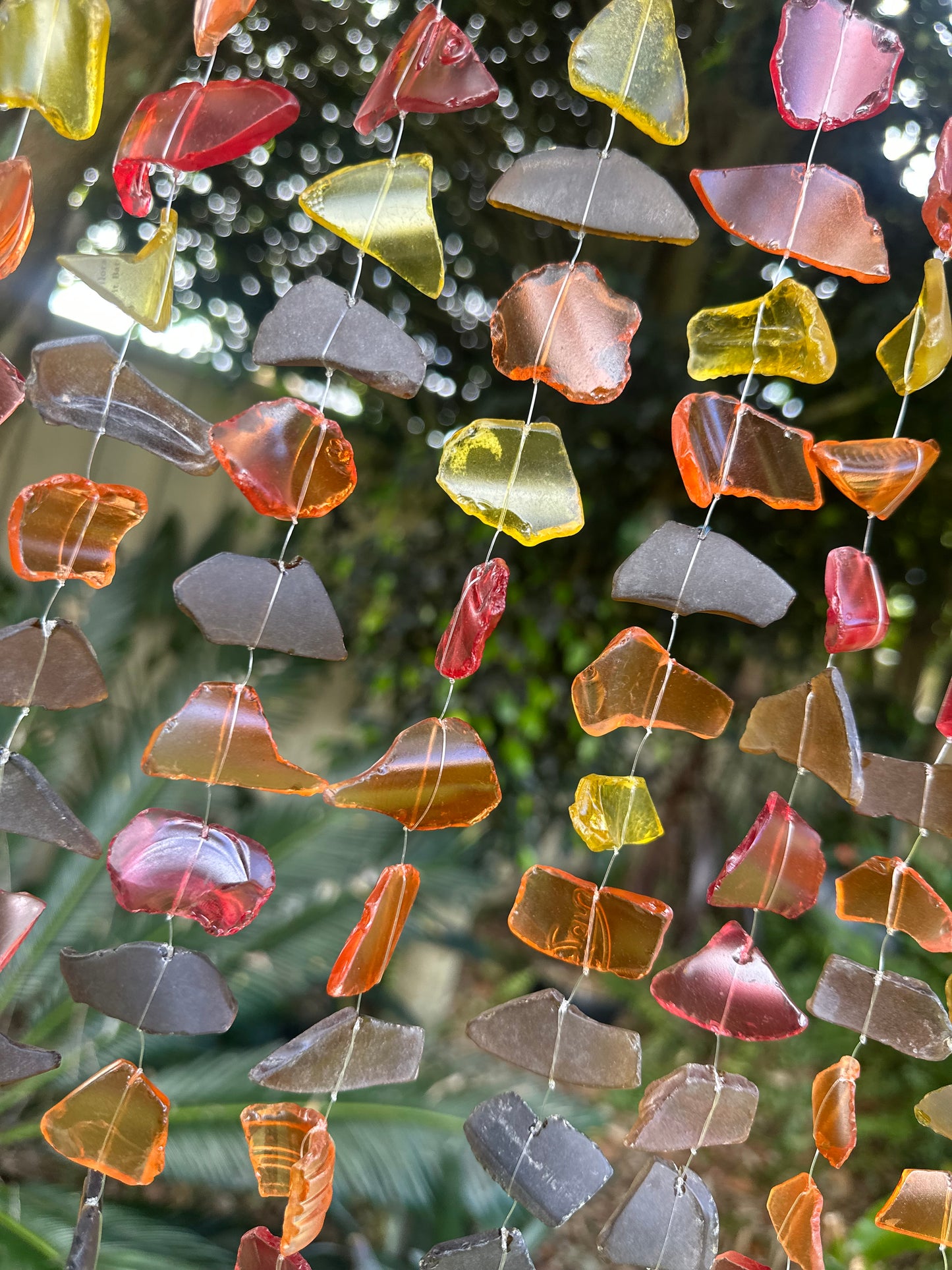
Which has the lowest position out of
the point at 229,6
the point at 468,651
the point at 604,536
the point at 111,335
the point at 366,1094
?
the point at 366,1094

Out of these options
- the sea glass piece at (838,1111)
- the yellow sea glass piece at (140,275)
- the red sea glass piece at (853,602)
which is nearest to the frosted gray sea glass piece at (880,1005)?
the sea glass piece at (838,1111)

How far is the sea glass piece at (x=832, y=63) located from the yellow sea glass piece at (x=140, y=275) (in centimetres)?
23

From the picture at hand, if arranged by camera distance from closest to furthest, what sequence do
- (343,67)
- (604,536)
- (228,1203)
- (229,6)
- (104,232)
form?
1. (229,6)
2. (343,67)
3. (104,232)
4. (604,536)
5. (228,1203)

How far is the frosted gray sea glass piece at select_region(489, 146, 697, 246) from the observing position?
36cm

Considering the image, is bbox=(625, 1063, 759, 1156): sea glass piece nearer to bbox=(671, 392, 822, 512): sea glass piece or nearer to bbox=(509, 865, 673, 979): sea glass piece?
bbox=(509, 865, 673, 979): sea glass piece

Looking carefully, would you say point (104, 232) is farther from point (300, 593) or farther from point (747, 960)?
point (747, 960)

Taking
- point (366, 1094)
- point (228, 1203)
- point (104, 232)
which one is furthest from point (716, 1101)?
point (228, 1203)

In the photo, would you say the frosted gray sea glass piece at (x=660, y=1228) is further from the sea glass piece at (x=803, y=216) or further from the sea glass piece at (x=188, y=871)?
the sea glass piece at (x=803, y=216)

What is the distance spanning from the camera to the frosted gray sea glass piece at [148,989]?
361 millimetres

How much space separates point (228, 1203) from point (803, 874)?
1507 millimetres

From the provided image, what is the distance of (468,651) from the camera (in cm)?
36

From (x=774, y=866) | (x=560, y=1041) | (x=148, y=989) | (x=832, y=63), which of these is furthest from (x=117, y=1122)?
(x=832, y=63)

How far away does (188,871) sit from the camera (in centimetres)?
35

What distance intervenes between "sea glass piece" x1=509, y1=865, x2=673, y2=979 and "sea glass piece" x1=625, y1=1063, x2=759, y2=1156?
0.15 feet
